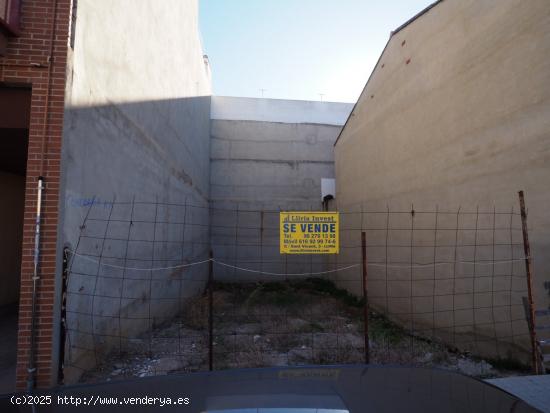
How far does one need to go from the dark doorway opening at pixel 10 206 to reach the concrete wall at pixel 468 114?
23.1ft

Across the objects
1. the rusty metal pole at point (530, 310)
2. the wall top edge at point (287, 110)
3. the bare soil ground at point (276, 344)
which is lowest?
the bare soil ground at point (276, 344)

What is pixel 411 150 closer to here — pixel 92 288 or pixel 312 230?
pixel 312 230

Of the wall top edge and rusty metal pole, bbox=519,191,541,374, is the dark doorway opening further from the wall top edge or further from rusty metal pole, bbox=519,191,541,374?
the wall top edge

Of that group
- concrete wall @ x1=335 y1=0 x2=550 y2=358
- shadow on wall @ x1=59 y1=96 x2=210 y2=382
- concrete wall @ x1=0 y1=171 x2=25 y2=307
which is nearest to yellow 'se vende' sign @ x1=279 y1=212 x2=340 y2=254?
shadow on wall @ x1=59 y1=96 x2=210 y2=382

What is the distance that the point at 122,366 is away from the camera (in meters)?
5.25

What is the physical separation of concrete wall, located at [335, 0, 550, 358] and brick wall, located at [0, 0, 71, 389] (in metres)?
6.52

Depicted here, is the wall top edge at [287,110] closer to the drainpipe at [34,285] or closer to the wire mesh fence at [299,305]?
the wire mesh fence at [299,305]

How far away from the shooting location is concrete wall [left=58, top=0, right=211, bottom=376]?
454 cm

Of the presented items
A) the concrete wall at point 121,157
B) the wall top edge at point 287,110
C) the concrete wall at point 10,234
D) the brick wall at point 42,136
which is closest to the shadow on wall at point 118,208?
the concrete wall at point 121,157

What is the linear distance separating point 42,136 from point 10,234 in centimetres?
592

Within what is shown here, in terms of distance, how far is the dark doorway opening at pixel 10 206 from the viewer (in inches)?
173

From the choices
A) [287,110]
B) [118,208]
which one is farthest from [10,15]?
[287,110]

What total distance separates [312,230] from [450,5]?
5782 millimetres

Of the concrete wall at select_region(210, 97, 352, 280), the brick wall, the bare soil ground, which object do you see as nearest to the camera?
the brick wall
